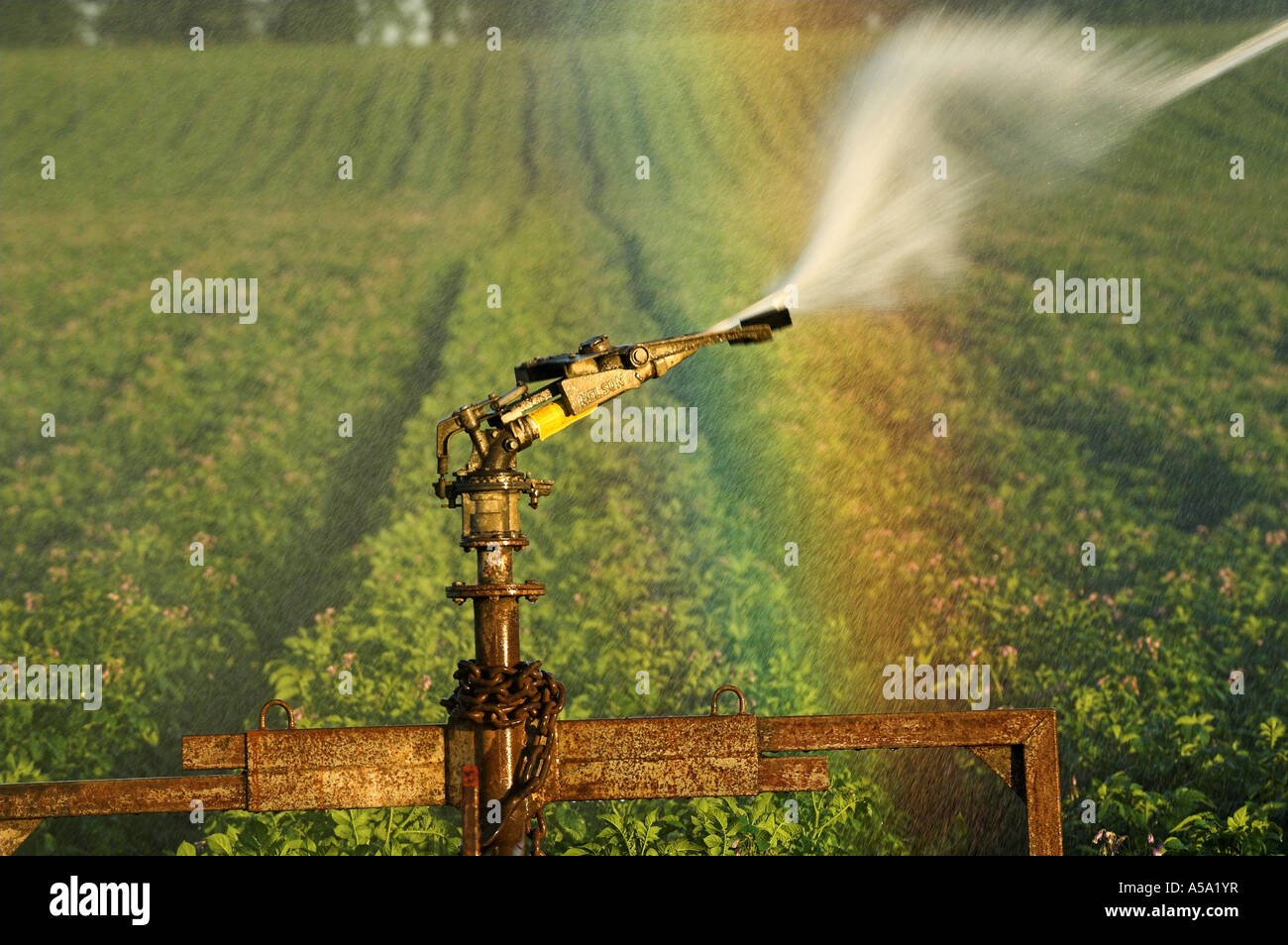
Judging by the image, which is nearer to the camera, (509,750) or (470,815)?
(470,815)

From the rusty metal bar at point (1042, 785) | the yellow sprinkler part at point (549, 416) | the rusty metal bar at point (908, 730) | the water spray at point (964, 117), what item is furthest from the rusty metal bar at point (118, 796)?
the water spray at point (964, 117)

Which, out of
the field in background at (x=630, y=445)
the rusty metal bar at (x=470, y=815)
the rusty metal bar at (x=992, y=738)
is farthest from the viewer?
the field in background at (x=630, y=445)

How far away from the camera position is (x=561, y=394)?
11.7ft

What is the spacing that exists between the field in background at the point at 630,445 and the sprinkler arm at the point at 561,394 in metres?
3.79

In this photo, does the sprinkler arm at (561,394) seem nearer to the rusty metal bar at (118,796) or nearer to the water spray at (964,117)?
the rusty metal bar at (118,796)

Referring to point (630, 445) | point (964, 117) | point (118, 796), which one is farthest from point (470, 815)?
point (964, 117)

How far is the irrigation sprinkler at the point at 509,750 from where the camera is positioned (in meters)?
3.38

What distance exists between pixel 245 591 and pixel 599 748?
15.7 ft

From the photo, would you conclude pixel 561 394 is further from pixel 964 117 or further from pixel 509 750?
pixel 964 117

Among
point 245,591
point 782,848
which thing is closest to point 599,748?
point 782,848

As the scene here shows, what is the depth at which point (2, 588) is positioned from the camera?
7598 millimetres

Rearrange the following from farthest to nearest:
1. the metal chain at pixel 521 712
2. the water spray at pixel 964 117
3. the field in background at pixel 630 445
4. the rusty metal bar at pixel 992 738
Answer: the water spray at pixel 964 117 < the field in background at pixel 630 445 < the rusty metal bar at pixel 992 738 < the metal chain at pixel 521 712

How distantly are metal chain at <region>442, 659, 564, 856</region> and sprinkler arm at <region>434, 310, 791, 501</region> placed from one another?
1.78 feet

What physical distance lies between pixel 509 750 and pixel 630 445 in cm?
469
